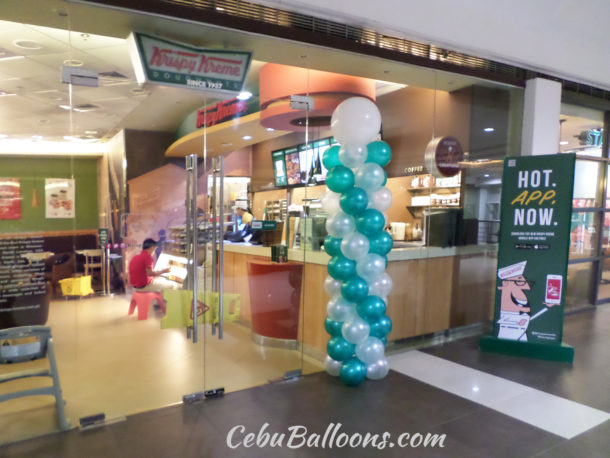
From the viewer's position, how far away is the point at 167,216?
3.42m

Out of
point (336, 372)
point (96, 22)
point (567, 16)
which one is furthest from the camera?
point (567, 16)

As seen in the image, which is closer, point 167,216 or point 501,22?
point 167,216

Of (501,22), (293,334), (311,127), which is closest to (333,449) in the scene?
(293,334)

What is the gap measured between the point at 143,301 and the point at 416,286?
2909 millimetres

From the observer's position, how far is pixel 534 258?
4.39 meters

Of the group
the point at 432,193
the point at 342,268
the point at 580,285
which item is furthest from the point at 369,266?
the point at 580,285

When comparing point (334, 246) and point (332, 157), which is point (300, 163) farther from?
point (334, 246)

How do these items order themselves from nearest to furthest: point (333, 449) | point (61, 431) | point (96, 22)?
point (333, 449)
point (61, 431)
point (96, 22)

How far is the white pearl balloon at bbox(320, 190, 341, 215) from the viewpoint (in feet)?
11.9

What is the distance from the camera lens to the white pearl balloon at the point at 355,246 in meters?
3.42

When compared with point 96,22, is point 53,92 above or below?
below

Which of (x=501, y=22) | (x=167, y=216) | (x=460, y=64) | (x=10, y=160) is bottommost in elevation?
(x=167, y=216)

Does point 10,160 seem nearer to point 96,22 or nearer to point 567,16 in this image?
point 96,22

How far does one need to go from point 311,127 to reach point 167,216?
5.73ft
